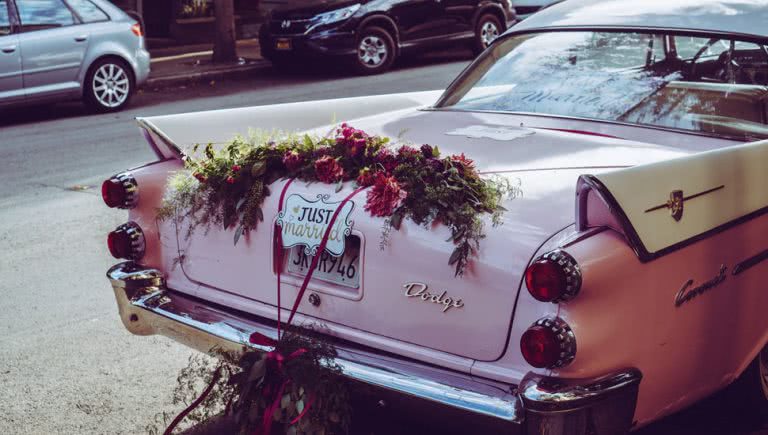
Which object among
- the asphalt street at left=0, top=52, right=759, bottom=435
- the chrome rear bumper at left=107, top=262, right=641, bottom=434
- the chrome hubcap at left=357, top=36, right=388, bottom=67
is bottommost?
the asphalt street at left=0, top=52, right=759, bottom=435

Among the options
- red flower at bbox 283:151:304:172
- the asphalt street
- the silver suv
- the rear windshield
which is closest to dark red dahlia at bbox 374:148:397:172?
red flower at bbox 283:151:304:172

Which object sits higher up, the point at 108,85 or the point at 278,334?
the point at 278,334

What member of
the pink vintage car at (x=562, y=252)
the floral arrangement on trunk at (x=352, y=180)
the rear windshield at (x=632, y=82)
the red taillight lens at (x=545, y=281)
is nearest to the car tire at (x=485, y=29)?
the rear windshield at (x=632, y=82)

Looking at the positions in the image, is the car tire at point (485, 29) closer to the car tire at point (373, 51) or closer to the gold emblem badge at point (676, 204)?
→ the car tire at point (373, 51)

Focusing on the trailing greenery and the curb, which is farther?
the curb

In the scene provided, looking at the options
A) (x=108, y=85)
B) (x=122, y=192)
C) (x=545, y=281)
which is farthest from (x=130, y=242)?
(x=108, y=85)

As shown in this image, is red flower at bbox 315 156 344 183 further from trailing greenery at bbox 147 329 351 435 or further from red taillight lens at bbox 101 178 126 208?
red taillight lens at bbox 101 178 126 208

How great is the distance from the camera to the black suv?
14.8 meters

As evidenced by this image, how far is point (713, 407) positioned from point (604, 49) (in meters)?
1.63

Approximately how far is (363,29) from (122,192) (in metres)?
11.2

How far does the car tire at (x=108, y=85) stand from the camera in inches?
480

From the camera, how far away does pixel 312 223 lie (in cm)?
345

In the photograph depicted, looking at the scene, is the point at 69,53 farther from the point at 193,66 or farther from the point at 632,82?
the point at 632,82

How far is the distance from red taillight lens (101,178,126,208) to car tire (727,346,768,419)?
97.5 inches
